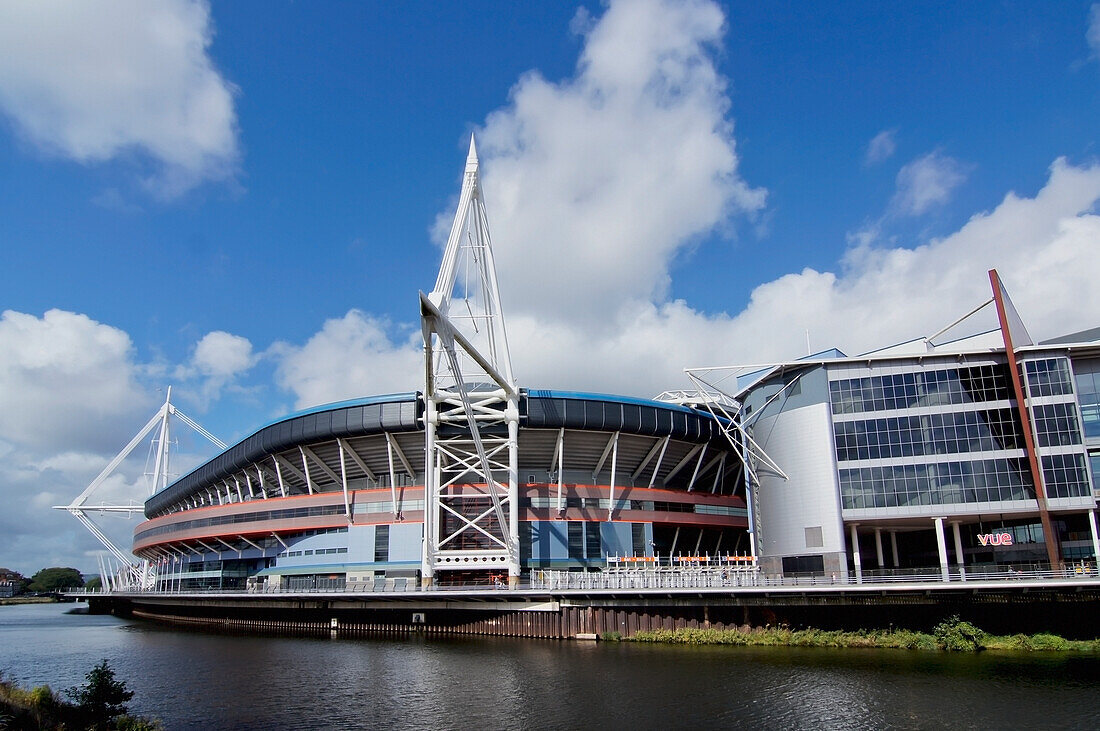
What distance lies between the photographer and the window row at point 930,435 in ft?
167

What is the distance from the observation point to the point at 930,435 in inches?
2039

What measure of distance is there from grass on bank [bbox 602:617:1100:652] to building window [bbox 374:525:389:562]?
2928cm

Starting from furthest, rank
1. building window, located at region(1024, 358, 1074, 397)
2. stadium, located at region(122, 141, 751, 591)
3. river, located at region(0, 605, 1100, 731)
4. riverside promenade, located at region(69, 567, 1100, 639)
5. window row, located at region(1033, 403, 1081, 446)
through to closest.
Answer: stadium, located at region(122, 141, 751, 591) → building window, located at region(1024, 358, 1074, 397) → window row, located at region(1033, 403, 1081, 446) → riverside promenade, located at region(69, 567, 1100, 639) → river, located at region(0, 605, 1100, 731)

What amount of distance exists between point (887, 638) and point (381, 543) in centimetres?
4467

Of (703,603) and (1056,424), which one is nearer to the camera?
(703,603)

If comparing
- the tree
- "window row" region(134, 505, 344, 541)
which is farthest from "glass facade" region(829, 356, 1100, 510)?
"window row" region(134, 505, 344, 541)

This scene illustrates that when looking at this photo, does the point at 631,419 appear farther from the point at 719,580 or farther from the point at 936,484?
the point at 936,484

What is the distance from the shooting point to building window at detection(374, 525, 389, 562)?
70625 millimetres

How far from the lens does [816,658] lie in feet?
128

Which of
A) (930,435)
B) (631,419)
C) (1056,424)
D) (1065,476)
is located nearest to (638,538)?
(631,419)

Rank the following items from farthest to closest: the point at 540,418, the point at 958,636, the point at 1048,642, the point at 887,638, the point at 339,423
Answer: the point at 339,423, the point at 540,418, the point at 887,638, the point at 958,636, the point at 1048,642

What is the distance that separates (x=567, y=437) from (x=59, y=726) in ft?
170

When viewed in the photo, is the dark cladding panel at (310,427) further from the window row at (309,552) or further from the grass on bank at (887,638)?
the grass on bank at (887,638)

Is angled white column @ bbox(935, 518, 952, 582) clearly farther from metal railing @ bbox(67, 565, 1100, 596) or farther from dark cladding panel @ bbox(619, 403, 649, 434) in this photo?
dark cladding panel @ bbox(619, 403, 649, 434)
